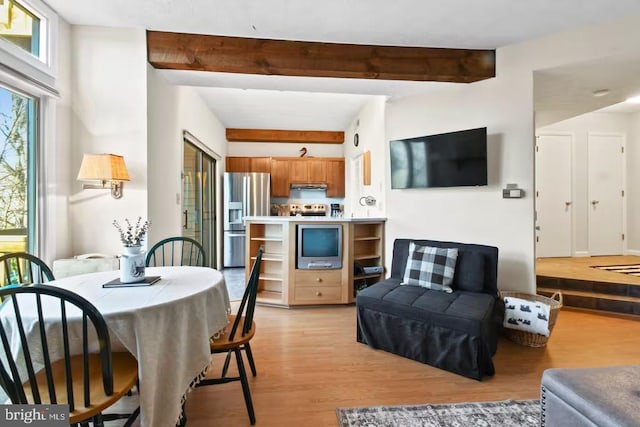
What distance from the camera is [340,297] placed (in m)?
3.59

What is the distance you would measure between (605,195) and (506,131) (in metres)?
3.86

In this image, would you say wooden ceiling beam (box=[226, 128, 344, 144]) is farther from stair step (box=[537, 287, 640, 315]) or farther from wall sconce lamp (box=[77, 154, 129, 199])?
stair step (box=[537, 287, 640, 315])

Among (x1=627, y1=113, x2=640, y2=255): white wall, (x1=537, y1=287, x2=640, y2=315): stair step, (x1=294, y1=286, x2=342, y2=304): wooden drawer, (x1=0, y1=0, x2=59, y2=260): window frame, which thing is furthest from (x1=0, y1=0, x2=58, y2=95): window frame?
(x1=627, y1=113, x2=640, y2=255): white wall

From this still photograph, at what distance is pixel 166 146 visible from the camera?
3.04m

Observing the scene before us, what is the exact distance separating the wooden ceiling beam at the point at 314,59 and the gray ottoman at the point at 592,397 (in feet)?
8.82

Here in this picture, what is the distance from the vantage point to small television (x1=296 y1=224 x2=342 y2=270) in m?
3.54

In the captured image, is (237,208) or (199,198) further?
(237,208)

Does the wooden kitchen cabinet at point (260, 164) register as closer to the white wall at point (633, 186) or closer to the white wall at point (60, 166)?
the white wall at point (60, 166)

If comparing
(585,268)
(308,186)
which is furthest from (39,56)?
(585,268)

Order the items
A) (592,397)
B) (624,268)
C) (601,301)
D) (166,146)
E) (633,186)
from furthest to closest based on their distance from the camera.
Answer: (633,186) → (624,268) → (601,301) → (166,146) → (592,397)

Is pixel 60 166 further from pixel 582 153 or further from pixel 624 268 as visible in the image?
pixel 582 153

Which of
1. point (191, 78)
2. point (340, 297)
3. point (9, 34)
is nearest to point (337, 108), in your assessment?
point (191, 78)

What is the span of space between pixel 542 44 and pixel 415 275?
2418mm

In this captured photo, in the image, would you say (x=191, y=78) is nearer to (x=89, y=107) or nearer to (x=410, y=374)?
(x=89, y=107)
